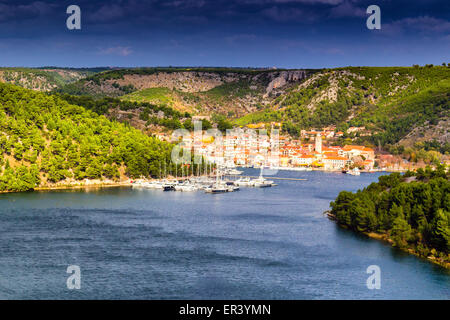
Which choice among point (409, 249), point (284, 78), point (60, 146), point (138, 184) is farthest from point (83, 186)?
point (284, 78)

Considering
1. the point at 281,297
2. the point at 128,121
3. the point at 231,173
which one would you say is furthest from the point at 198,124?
the point at 281,297

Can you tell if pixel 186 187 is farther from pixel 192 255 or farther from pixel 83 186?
pixel 192 255

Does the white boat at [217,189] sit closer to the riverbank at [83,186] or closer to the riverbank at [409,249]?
the riverbank at [83,186]

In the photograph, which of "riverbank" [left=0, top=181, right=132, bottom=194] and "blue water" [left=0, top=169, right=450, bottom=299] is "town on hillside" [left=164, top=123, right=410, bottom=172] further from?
"blue water" [left=0, top=169, right=450, bottom=299]

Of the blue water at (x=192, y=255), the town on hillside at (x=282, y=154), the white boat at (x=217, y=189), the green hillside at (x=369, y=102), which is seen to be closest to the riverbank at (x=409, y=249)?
the blue water at (x=192, y=255)

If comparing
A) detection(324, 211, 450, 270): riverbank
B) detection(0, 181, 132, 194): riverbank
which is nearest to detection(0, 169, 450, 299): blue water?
detection(324, 211, 450, 270): riverbank

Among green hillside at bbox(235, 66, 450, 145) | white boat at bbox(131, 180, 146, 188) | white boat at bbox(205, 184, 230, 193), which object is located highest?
green hillside at bbox(235, 66, 450, 145)

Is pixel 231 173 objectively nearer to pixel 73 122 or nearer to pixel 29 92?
pixel 73 122
